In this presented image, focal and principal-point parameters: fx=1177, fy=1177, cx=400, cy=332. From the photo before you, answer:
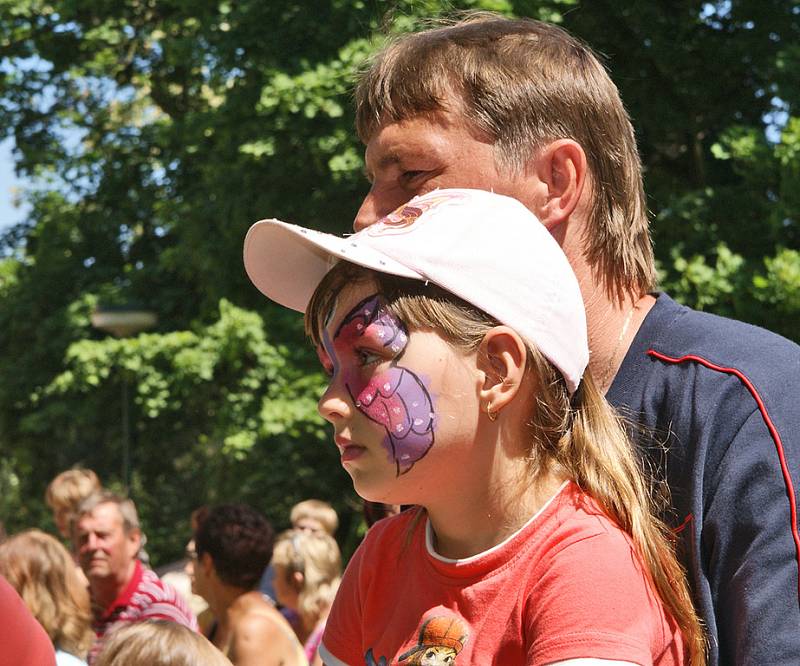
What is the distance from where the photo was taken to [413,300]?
163cm

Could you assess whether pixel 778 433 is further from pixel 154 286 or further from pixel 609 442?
pixel 154 286

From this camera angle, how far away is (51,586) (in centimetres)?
532

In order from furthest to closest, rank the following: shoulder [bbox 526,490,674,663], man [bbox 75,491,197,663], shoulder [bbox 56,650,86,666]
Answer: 1. man [bbox 75,491,197,663]
2. shoulder [bbox 56,650,86,666]
3. shoulder [bbox 526,490,674,663]

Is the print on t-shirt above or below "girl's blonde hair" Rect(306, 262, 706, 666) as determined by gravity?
below

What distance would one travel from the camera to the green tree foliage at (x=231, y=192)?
951 centimetres

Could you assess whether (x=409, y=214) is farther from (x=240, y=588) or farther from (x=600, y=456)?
(x=240, y=588)

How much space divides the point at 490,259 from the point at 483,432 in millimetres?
239

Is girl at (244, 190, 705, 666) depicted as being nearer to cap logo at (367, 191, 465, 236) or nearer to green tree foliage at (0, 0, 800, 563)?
cap logo at (367, 191, 465, 236)

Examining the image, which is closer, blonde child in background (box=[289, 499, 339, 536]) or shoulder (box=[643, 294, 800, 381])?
shoulder (box=[643, 294, 800, 381])

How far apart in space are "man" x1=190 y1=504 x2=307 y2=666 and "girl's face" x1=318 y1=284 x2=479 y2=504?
12.1 ft

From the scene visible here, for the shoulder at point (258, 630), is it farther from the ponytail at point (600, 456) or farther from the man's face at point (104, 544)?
the ponytail at point (600, 456)

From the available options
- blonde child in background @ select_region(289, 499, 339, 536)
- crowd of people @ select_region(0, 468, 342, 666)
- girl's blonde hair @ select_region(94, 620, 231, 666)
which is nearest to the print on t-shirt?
girl's blonde hair @ select_region(94, 620, 231, 666)

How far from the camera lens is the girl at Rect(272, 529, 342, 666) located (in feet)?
21.6

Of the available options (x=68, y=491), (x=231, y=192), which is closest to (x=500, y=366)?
(x=68, y=491)
